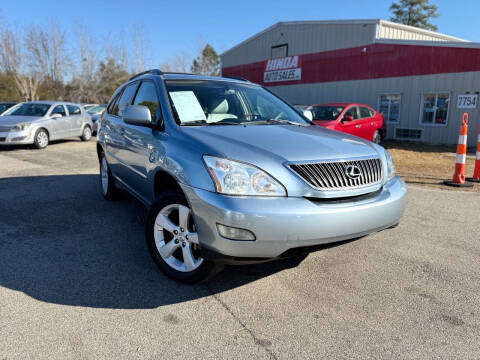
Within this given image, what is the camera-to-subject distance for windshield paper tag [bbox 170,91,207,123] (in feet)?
10.6

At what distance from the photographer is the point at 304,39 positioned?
2009cm

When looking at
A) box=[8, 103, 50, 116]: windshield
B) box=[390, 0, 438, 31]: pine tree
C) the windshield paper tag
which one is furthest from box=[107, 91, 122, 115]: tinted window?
box=[390, 0, 438, 31]: pine tree

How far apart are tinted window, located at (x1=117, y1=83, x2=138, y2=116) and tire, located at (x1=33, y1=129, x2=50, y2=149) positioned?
→ 27.2 feet

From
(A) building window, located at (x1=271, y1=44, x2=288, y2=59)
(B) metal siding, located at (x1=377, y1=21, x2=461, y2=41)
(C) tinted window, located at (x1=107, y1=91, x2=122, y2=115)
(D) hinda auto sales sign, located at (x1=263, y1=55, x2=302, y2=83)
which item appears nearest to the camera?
(C) tinted window, located at (x1=107, y1=91, x2=122, y2=115)

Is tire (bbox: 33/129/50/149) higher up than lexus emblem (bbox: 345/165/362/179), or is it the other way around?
lexus emblem (bbox: 345/165/362/179)

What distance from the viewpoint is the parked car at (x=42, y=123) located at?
11078mm

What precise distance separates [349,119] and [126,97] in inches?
276

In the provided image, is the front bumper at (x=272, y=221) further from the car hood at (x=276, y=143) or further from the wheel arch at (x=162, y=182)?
the wheel arch at (x=162, y=182)

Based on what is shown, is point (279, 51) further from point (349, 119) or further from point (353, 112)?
point (349, 119)

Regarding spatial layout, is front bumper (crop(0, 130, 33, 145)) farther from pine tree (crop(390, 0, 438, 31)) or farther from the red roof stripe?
pine tree (crop(390, 0, 438, 31))

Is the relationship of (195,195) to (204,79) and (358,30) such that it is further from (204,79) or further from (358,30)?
(358,30)

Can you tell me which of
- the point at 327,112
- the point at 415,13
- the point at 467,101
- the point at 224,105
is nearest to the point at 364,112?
the point at 327,112

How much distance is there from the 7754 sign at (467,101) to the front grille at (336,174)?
13703mm

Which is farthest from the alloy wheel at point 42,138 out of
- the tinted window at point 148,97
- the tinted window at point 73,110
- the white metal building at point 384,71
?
the white metal building at point 384,71
